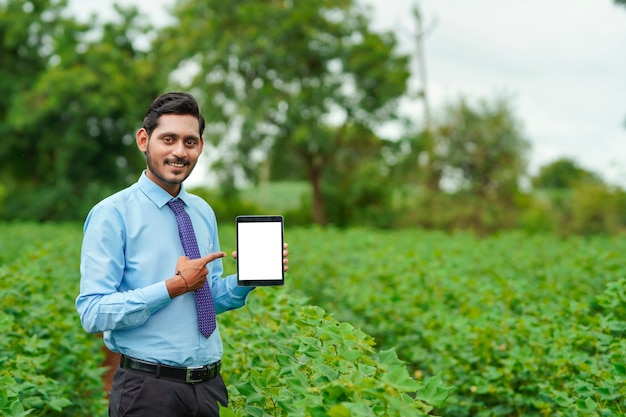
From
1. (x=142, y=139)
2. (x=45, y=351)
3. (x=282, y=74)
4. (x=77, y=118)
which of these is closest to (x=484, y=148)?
(x=282, y=74)

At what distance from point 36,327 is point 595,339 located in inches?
144

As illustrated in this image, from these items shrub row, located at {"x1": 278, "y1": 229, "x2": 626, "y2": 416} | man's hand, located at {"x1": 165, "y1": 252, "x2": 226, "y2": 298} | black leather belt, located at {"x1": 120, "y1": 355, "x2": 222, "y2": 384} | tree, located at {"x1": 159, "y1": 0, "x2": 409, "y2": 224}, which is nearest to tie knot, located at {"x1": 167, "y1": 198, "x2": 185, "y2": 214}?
man's hand, located at {"x1": 165, "y1": 252, "x2": 226, "y2": 298}

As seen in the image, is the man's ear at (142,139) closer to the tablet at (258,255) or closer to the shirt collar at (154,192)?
the shirt collar at (154,192)

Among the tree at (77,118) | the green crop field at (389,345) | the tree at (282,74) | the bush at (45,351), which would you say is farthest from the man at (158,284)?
the tree at (77,118)

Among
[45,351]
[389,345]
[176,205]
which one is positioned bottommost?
[389,345]

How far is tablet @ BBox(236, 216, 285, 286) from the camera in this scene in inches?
116

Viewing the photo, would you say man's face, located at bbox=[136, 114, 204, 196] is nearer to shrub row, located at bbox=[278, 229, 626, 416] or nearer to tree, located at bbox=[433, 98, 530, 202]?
shrub row, located at bbox=[278, 229, 626, 416]

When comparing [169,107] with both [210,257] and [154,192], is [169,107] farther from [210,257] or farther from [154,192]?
[210,257]

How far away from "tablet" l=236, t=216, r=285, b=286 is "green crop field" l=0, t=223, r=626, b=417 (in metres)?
0.28

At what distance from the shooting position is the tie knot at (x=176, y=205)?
3.07 meters

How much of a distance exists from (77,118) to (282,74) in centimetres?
1155

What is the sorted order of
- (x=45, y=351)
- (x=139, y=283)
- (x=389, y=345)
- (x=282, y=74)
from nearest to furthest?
(x=139, y=283), (x=45, y=351), (x=389, y=345), (x=282, y=74)

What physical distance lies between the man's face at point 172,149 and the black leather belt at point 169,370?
709 millimetres

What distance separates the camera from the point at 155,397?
288 cm
